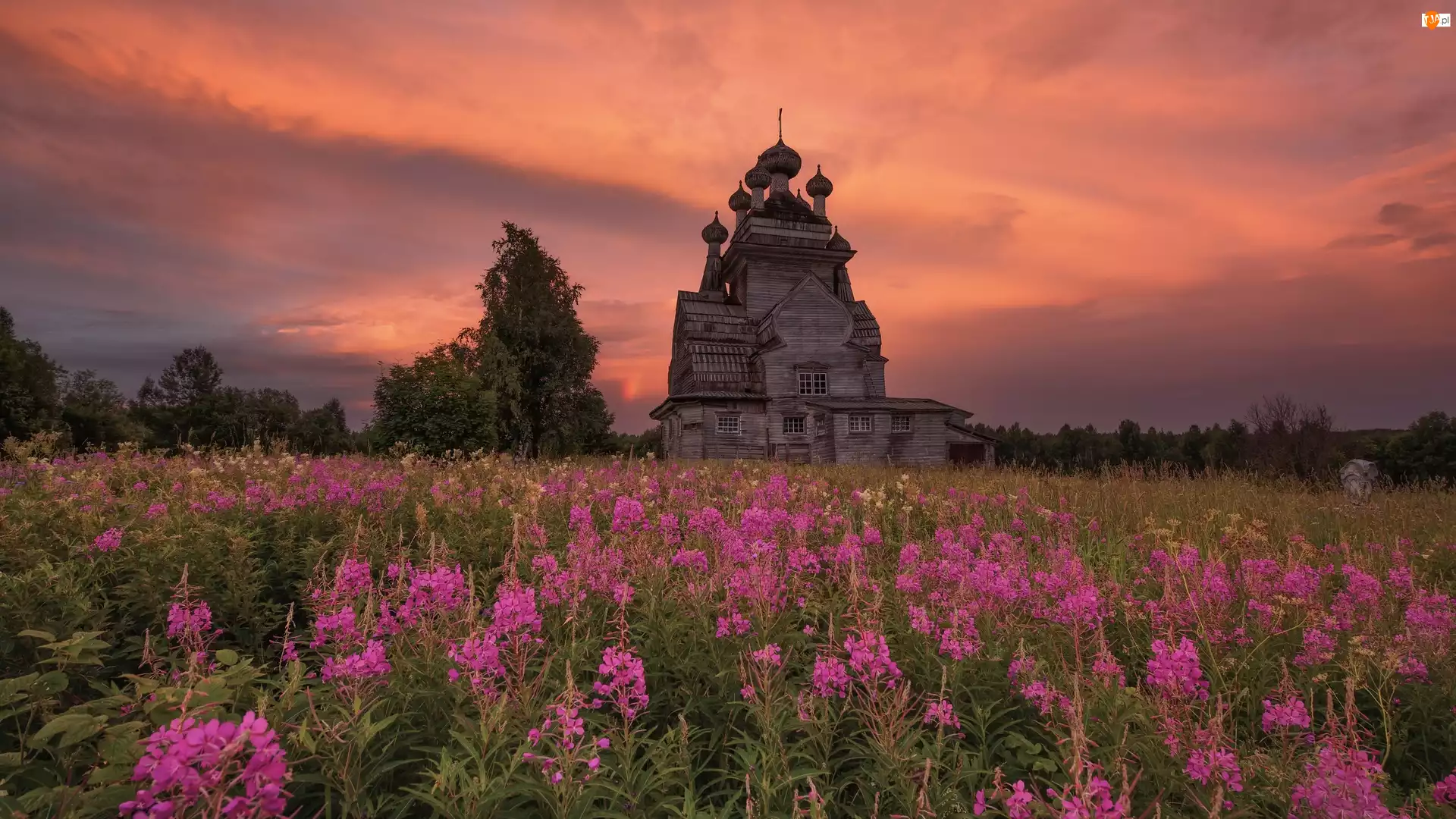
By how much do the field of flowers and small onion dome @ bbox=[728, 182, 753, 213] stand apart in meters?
36.9

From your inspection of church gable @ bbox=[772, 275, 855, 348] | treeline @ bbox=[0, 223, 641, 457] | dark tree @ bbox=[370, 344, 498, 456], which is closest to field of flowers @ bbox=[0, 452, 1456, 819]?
treeline @ bbox=[0, 223, 641, 457]

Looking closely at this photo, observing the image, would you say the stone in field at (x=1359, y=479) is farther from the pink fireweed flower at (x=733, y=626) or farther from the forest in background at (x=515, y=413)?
the pink fireweed flower at (x=733, y=626)

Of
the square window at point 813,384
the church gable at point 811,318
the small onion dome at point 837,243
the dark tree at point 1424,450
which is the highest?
the small onion dome at point 837,243

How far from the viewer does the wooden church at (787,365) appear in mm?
32375

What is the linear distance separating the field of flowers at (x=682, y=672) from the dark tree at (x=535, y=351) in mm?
25690

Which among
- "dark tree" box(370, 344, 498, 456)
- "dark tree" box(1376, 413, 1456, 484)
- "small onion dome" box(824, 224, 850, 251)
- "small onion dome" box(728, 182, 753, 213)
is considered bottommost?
"dark tree" box(1376, 413, 1456, 484)

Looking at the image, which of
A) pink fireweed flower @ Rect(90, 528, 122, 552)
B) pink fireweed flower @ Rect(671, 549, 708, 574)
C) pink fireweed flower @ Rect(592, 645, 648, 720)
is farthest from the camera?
pink fireweed flower @ Rect(90, 528, 122, 552)

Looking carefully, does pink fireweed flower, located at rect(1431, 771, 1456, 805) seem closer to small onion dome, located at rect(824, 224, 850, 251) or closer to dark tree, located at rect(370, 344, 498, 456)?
dark tree, located at rect(370, 344, 498, 456)

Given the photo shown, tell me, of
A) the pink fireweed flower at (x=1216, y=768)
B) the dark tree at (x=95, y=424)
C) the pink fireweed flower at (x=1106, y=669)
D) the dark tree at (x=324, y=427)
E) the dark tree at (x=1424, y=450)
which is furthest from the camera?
the dark tree at (x=324, y=427)

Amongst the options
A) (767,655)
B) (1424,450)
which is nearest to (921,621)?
(767,655)

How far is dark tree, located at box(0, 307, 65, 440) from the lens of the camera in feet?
81.9

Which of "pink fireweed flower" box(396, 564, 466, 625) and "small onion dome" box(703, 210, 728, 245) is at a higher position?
"small onion dome" box(703, 210, 728, 245)

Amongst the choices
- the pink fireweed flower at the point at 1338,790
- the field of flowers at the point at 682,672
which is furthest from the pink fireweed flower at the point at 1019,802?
the pink fireweed flower at the point at 1338,790

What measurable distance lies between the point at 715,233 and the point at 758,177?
16.3 feet
